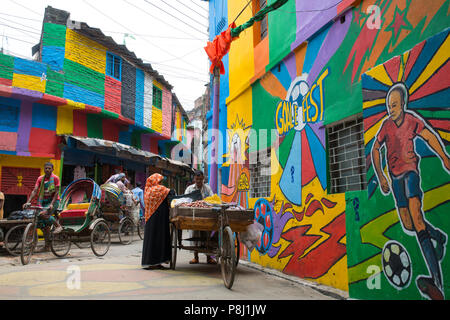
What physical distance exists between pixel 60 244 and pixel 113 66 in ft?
36.8

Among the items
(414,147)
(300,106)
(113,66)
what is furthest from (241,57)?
(113,66)

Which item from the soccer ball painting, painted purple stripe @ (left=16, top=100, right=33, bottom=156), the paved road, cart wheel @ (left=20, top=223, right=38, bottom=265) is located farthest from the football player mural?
painted purple stripe @ (left=16, top=100, right=33, bottom=156)

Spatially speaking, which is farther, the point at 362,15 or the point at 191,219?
the point at 191,219

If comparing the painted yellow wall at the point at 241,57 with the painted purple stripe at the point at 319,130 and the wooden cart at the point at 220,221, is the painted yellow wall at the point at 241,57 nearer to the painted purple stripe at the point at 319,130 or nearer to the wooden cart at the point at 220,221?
the painted purple stripe at the point at 319,130

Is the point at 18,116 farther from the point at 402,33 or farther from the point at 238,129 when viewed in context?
the point at 402,33

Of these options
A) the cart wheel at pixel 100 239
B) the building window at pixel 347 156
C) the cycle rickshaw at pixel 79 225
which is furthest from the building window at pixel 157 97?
the building window at pixel 347 156

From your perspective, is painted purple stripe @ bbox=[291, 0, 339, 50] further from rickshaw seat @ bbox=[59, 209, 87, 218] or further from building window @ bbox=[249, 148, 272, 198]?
rickshaw seat @ bbox=[59, 209, 87, 218]

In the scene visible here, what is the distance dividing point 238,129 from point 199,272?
4637 millimetres

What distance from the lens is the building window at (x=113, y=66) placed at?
16.9 m

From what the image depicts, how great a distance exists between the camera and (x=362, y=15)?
16.4ft

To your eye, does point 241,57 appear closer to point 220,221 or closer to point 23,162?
point 220,221

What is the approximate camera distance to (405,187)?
3.76m
